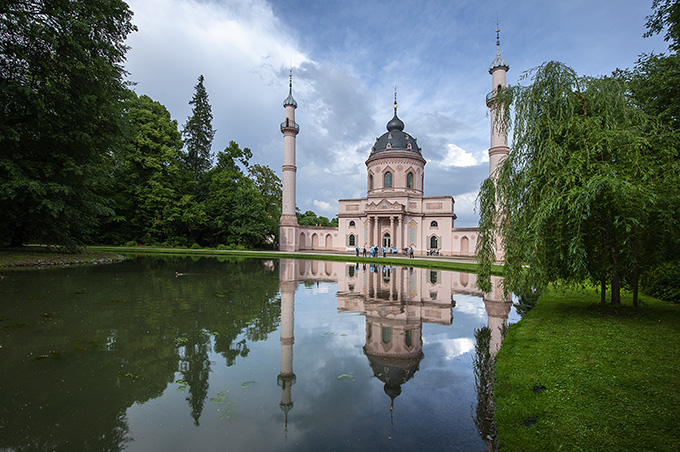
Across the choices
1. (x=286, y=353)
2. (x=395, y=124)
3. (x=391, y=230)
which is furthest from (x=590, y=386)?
(x=395, y=124)

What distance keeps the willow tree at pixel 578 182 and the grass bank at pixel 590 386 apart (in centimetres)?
146

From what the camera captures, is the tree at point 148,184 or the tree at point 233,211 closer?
the tree at point 148,184

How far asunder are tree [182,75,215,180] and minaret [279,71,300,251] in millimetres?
12043

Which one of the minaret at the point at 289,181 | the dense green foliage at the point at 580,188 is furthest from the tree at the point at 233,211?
the dense green foliage at the point at 580,188

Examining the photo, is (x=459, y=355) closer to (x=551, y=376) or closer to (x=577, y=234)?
(x=551, y=376)

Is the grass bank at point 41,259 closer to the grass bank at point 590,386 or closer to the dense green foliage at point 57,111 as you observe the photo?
the dense green foliage at point 57,111

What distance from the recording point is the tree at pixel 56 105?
1545 centimetres

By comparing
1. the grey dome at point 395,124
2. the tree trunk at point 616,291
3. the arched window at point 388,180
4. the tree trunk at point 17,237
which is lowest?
the tree trunk at point 616,291

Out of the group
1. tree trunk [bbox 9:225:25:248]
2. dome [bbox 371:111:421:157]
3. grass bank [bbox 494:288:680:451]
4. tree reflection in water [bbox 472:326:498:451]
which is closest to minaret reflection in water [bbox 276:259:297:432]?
tree reflection in water [bbox 472:326:498:451]

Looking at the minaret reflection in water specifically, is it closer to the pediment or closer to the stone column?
the stone column

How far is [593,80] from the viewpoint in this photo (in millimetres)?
7805

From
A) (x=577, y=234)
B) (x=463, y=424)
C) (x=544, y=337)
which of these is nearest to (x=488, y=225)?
(x=577, y=234)

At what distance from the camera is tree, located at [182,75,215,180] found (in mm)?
47844

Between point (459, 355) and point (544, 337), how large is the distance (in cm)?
188
